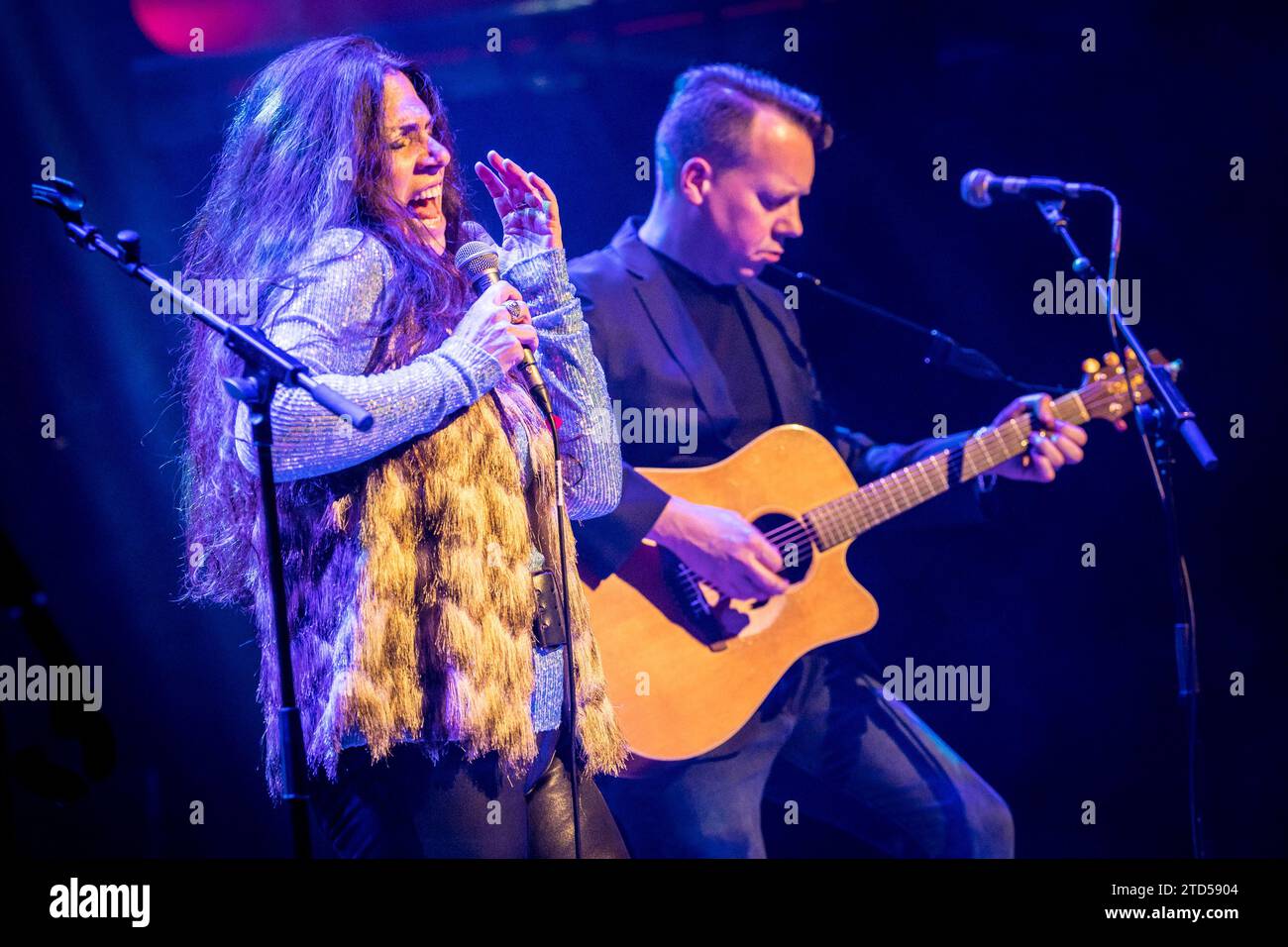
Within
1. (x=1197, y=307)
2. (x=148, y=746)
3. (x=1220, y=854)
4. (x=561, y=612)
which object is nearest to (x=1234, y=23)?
(x=1197, y=307)

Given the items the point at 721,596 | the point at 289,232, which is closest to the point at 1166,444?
the point at 721,596

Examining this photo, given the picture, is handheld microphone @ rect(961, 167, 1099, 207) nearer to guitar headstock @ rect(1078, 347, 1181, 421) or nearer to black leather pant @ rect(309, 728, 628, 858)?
guitar headstock @ rect(1078, 347, 1181, 421)

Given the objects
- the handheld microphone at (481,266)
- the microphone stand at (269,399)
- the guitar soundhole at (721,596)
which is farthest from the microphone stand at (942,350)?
the microphone stand at (269,399)

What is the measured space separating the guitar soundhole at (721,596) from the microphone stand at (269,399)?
106 centimetres

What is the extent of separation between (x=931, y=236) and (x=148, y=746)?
2.38m

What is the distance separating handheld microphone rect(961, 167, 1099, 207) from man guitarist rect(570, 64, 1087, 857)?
375mm

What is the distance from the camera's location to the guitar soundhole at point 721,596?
279cm

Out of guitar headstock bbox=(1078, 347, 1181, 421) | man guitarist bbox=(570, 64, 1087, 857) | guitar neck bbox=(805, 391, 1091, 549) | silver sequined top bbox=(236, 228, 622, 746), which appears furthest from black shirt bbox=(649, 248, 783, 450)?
silver sequined top bbox=(236, 228, 622, 746)

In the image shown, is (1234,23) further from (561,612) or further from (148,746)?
(148,746)

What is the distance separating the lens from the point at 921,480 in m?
2.91

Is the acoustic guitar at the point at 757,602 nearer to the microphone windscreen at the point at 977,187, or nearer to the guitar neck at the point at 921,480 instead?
the guitar neck at the point at 921,480

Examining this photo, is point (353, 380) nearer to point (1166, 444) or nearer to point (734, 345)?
point (734, 345)

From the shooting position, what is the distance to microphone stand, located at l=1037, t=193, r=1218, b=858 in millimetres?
2812
